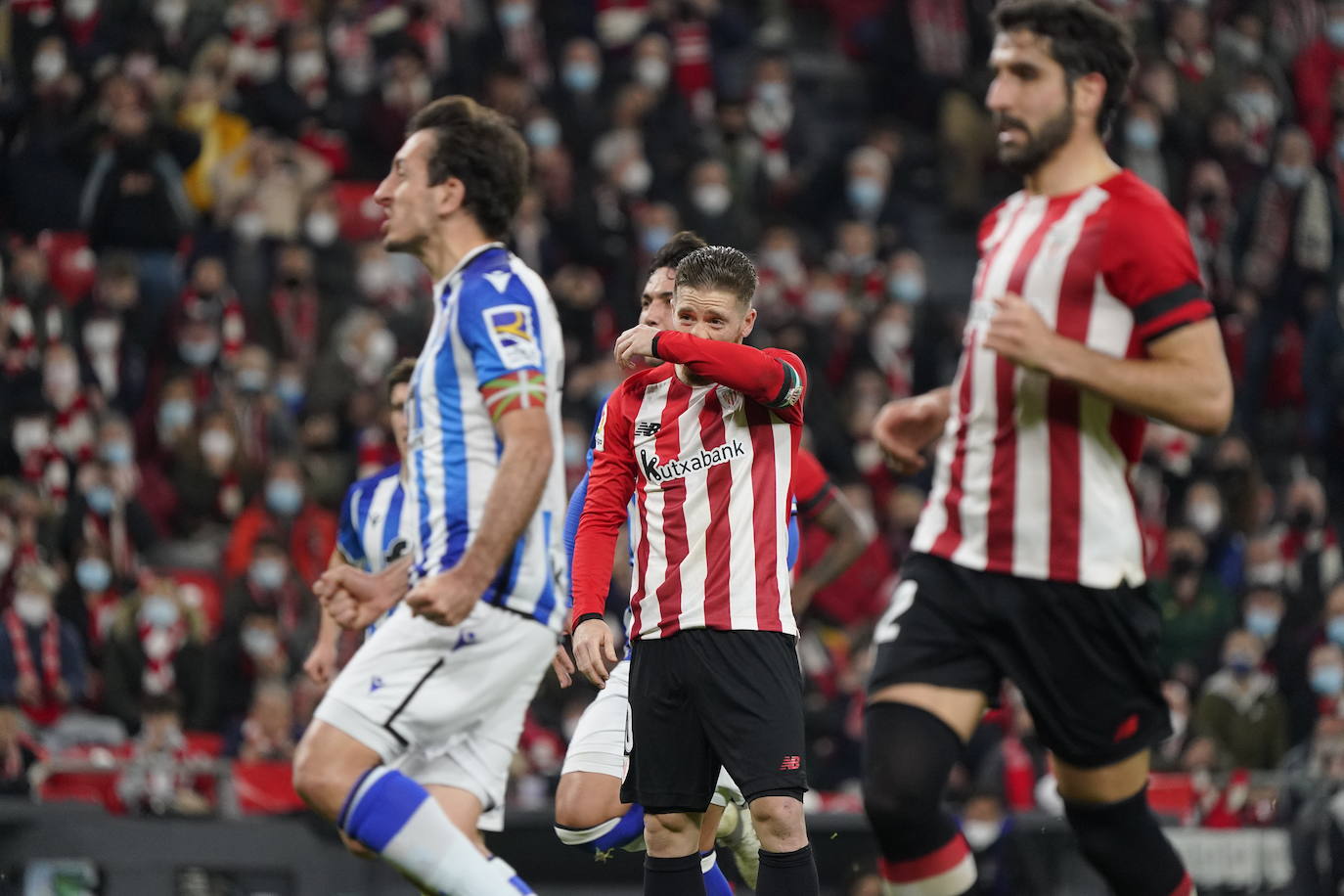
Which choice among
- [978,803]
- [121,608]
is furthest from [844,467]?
[121,608]

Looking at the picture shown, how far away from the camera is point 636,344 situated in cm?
528

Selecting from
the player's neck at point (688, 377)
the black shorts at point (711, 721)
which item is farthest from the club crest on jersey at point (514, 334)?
the black shorts at point (711, 721)

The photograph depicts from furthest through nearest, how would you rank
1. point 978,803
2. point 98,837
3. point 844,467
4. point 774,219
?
point 774,219, point 844,467, point 978,803, point 98,837

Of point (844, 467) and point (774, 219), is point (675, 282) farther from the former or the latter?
point (774, 219)

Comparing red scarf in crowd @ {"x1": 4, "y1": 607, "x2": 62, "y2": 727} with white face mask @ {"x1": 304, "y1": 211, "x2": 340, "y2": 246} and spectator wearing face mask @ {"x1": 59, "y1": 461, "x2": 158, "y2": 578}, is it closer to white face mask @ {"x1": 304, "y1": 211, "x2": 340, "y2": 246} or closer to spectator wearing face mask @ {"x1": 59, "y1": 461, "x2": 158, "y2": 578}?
spectator wearing face mask @ {"x1": 59, "y1": 461, "x2": 158, "y2": 578}

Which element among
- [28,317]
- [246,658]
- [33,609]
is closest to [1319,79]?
[246,658]

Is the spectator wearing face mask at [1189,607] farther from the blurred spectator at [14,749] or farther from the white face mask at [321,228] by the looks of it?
the blurred spectator at [14,749]

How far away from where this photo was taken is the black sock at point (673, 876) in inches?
212

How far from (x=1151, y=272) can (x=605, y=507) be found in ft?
5.50

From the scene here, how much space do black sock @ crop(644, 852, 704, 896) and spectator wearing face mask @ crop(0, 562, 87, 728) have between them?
712 cm

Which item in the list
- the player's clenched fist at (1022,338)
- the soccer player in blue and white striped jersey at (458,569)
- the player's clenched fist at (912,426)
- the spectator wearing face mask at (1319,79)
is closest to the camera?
the player's clenched fist at (1022,338)

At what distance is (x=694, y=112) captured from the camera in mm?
16594

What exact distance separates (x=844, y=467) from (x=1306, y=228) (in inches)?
217

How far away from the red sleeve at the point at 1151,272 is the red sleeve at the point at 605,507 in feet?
4.92
